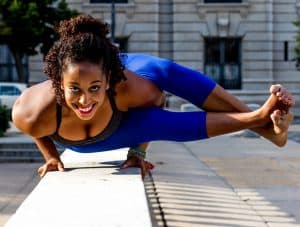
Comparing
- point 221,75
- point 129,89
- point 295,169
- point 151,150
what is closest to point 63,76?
point 129,89

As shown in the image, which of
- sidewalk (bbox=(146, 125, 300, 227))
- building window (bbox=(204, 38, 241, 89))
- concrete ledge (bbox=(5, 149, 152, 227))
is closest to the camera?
concrete ledge (bbox=(5, 149, 152, 227))

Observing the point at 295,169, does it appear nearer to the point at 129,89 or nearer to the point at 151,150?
the point at 151,150

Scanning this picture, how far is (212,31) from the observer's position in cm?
3981

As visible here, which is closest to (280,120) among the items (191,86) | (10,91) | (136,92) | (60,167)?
(191,86)

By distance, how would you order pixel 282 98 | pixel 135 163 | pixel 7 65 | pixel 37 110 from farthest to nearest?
pixel 7 65 → pixel 135 163 → pixel 37 110 → pixel 282 98

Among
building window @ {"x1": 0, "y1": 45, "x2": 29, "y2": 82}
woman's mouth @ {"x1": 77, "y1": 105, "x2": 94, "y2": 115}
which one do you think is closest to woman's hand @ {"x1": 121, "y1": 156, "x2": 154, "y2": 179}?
woman's mouth @ {"x1": 77, "y1": 105, "x2": 94, "y2": 115}

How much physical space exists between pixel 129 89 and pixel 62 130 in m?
0.50

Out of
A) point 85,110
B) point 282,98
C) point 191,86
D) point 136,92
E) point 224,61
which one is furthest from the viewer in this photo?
point 224,61

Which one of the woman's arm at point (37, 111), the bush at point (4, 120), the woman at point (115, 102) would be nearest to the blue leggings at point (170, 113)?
the woman at point (115, 102)

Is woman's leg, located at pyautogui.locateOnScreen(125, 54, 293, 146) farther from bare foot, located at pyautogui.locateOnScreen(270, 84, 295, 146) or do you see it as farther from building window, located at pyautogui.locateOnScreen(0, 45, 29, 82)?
building window, located at pyautogui.locateOnScreen(0, 45, 29, 82)

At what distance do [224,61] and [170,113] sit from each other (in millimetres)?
34646

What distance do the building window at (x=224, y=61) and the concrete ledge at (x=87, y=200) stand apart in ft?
111

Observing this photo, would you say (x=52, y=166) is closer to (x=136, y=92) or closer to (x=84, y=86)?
(x=136, y=92)

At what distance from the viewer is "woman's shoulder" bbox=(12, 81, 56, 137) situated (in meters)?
4.56
